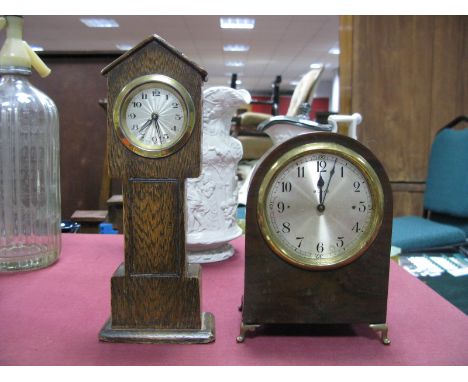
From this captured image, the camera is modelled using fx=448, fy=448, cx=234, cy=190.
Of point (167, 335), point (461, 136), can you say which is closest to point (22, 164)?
point (167, 335)

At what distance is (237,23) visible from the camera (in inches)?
241

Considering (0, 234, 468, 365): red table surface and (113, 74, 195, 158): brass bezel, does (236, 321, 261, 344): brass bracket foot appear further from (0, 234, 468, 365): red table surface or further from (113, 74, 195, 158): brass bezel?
(113, 74, 195, 158): brass bezel

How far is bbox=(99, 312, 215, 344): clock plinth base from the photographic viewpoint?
2.47 ft

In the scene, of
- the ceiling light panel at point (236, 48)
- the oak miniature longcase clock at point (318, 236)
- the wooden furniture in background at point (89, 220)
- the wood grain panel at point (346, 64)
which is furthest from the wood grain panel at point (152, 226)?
the ceiling light panel at point (236, 48)

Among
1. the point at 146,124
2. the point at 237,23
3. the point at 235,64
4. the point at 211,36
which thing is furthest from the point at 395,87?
the point at 235,64

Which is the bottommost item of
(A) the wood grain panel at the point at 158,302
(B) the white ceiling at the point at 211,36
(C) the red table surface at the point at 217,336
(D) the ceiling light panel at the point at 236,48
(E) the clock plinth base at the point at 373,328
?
(C) the red table surface at the point at 217,336

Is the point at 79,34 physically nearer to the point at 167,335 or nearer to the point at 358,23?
the point at 358,23

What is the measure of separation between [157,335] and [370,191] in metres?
0.43

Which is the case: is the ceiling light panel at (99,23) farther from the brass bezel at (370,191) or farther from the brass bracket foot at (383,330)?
the brass bracket foot at (383,330)

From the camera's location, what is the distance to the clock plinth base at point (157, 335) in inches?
29.6

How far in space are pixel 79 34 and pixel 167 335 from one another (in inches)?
271

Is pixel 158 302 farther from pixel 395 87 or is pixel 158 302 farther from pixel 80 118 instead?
pixel 395 87

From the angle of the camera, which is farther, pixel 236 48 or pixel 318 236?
pixel 236 48

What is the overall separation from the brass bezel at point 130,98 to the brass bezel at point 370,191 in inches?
6.2
